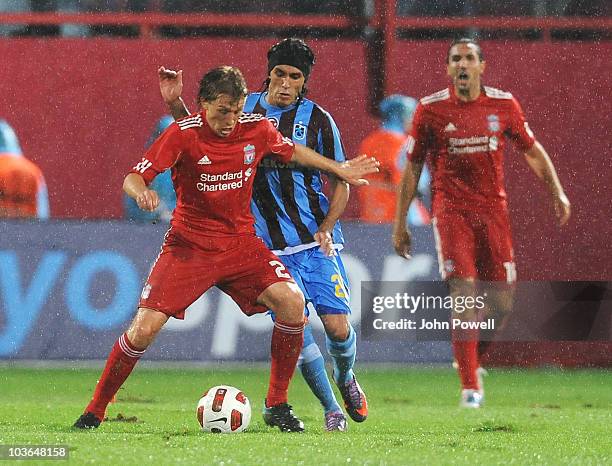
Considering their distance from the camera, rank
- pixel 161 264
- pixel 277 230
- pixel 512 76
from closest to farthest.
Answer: pixel 161 264 → pixel 277 230 → pixel 512 76

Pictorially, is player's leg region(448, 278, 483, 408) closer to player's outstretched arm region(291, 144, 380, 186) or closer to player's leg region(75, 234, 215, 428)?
player's outstretched arm region(291, 144, 380, 186)

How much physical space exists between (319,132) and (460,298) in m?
1.81

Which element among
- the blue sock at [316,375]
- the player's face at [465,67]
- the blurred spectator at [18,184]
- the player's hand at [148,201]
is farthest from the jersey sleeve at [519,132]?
the blurred spectator at [18,184]

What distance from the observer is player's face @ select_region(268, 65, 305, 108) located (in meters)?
6.61

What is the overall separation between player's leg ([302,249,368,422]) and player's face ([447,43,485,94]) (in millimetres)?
2250

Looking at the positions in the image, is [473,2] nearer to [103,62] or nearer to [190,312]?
[103,62]

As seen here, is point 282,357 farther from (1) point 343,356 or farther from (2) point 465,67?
(2) point 465,67

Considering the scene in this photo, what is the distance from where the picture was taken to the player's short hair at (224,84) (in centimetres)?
595

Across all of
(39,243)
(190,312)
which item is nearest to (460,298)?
(190,312)

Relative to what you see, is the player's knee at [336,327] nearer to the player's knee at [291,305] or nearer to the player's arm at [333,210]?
the player's arm at [333,210]

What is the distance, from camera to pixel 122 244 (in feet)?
31.7

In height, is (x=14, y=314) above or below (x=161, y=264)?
below

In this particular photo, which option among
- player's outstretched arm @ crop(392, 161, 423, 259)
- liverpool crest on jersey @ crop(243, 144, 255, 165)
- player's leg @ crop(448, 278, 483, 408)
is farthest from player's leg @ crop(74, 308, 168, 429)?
player's outstretched arm @ crop(392, 161, 423, 259)

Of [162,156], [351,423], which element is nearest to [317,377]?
[351,423]
